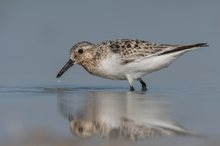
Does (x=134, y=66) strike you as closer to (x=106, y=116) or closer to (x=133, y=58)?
(x=133, y=58)

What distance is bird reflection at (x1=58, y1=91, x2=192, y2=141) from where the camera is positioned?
891 cm

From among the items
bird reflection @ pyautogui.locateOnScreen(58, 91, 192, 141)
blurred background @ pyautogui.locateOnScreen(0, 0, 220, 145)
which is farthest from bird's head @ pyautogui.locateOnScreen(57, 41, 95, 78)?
bird reflection @ pyautogui.locateOnScreen(58, 91, 192, 141)

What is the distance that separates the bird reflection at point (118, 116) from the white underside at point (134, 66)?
615 millimetres

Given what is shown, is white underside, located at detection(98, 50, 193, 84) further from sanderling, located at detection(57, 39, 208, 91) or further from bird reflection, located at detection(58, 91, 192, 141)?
bird reflection, located at detection(58, 91, 192, 141)

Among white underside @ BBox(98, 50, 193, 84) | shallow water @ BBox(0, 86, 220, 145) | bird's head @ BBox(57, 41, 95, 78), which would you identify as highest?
bird's head @ BBox(57, 41, 95, 78)

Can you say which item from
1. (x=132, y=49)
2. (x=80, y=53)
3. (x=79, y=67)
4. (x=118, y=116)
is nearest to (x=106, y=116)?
(x=118, y=116)

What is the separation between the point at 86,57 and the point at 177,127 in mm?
4729

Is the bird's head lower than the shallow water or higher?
higher

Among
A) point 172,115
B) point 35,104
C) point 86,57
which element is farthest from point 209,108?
point 86,57

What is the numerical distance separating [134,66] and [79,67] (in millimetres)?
2672

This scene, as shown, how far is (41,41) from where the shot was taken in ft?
56.2

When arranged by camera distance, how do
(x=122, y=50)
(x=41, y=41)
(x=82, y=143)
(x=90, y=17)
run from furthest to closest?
(x=90, y=17), (x=41, y=41), (x=122, y=50), (x=82, y=143)

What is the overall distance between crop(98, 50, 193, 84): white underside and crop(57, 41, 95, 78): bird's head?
649mm

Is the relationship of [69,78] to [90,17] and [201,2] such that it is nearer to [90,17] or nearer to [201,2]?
[90,17]
